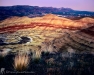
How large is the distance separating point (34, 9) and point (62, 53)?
143 centimetres

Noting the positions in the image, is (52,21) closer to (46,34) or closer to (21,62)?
(46,34)

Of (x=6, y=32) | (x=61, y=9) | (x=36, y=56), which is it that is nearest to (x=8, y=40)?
(x=6, y=32)

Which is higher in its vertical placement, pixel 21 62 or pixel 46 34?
pixel 46 34

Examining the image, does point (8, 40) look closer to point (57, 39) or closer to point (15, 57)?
point (15, 57)

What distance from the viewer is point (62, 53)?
479 cm

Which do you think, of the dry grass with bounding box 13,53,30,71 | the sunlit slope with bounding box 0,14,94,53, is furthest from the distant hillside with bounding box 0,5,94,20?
the dry grass with bounding box 13,53,30,71

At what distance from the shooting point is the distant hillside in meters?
5.04

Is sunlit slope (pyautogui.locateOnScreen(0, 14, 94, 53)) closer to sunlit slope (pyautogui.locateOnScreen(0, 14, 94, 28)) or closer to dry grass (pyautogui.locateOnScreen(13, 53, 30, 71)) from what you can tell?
sunlit slope (pyautogui.locateOnScreen(0, 14, 94, 28))

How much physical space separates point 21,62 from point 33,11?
1525mm

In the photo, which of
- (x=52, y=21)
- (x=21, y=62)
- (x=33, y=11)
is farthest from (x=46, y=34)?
(x=21, y=62)

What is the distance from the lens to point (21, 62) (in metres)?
4.36

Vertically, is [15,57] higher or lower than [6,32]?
lower

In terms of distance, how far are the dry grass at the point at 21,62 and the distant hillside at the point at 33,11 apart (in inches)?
46.5

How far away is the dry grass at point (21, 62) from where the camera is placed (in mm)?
4285
